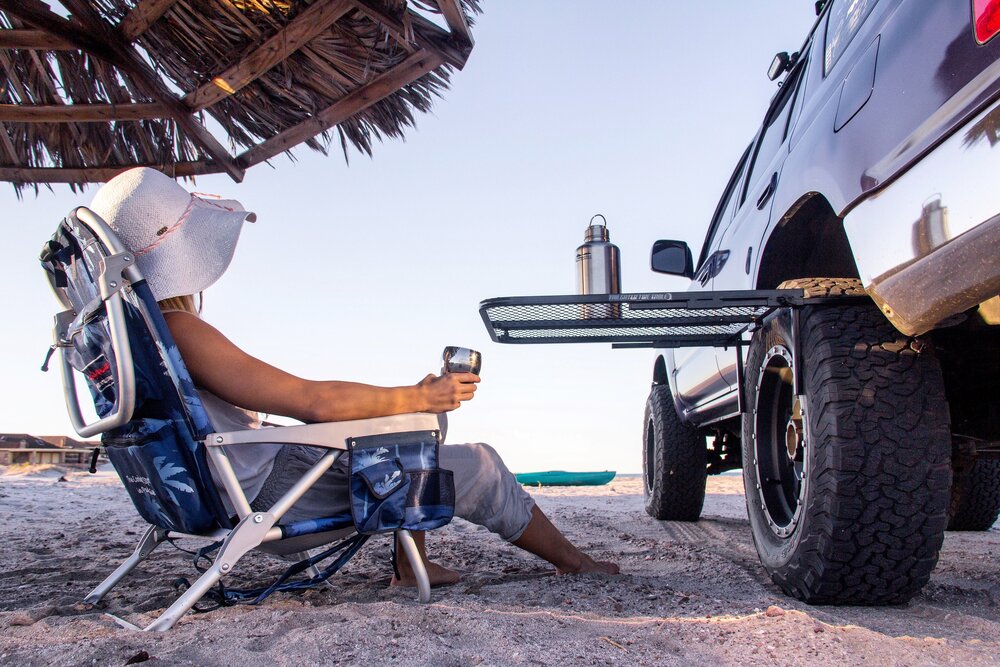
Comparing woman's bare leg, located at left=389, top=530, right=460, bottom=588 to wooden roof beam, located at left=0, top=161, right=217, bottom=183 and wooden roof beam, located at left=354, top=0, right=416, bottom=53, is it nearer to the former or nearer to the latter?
wooden roof beam, located at left=354, top=0, right=416, bottom=53

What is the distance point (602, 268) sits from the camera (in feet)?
8.66

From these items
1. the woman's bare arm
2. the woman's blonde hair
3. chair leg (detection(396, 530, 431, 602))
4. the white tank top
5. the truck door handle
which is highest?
the truck door handle

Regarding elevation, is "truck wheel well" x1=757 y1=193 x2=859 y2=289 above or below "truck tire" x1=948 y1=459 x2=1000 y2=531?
above

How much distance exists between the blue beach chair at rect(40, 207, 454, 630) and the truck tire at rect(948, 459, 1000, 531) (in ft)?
11.3

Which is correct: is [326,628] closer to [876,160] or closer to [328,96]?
[876,160]

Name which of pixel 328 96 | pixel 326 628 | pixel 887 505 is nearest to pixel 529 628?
pixel 326 628

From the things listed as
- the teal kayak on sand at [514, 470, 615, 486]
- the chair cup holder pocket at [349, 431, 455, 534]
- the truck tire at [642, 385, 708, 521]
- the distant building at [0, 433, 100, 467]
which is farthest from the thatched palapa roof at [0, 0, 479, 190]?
the distant building at [0, 433, 100, 467]

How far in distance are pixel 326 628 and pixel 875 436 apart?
1.30 m

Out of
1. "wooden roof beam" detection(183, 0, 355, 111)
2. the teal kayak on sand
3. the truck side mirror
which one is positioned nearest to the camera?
"wooden roof beam" detection(183, 0, 355, 111)

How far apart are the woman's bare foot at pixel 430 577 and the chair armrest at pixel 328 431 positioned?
61 centimetres

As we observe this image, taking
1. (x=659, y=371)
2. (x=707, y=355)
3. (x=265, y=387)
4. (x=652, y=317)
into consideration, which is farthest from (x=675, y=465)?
(x=265, y=387)

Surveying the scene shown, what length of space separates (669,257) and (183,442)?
271cm

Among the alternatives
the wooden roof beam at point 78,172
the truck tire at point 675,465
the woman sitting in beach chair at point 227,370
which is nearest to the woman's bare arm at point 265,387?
the woman sitting in beach chair at point 227,370

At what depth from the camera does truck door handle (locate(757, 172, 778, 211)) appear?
99.1 inches
